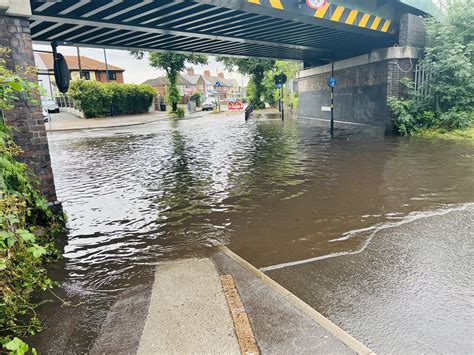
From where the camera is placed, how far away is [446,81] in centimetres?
1288

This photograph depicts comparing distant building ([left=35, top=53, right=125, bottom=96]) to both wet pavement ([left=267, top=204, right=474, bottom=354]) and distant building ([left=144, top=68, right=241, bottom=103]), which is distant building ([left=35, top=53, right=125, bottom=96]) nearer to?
distant building ([left=144, top=68, right=241, bottom=103])

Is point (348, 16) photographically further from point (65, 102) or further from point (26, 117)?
point (65, 102)

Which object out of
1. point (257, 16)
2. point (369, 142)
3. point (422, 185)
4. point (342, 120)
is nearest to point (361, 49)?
point (342, 120)

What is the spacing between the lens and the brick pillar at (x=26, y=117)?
175 inches

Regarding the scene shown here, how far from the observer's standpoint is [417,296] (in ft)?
10.3

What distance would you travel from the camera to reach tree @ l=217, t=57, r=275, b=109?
40.6 metres

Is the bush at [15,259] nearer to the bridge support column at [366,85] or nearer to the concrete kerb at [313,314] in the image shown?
the concrete kerb at [313,314]

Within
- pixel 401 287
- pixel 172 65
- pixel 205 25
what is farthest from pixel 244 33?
pixel 172 65

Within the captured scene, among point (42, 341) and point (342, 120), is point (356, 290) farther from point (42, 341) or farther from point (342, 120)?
point (342, 120)

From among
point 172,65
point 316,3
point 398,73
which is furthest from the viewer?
point 172,65

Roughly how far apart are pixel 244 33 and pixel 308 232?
30.6 feet

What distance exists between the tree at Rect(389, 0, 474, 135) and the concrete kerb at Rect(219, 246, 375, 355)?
474 inches

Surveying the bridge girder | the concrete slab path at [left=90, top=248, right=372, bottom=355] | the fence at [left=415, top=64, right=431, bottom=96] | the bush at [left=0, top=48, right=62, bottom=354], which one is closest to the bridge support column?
the fence at [left=415, top=64, right=431, bottom=96]

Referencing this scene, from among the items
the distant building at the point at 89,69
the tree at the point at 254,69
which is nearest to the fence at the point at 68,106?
the distant building at the point at 89,69
